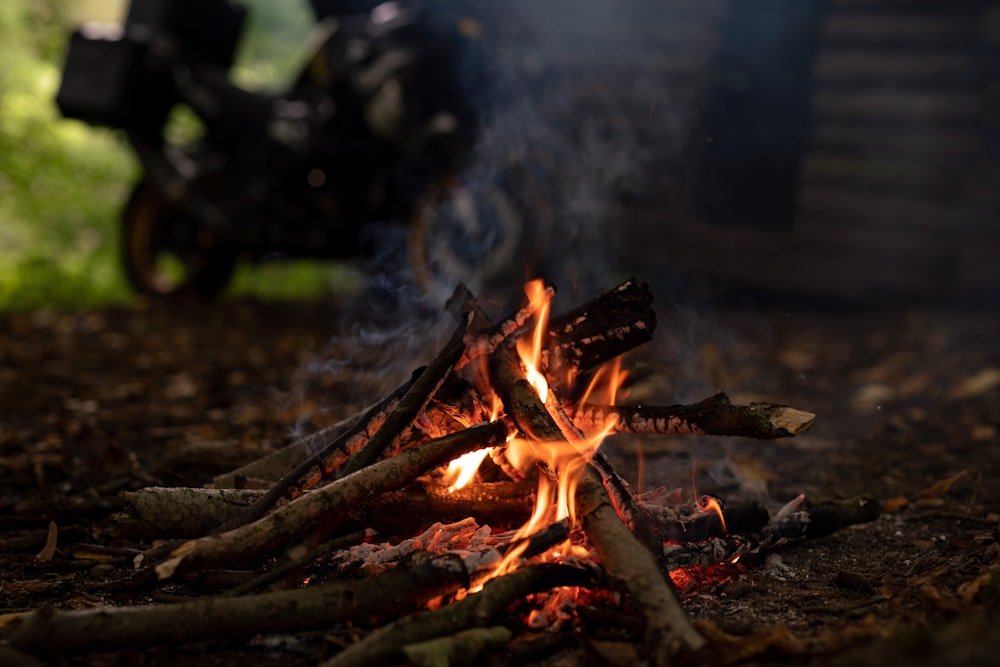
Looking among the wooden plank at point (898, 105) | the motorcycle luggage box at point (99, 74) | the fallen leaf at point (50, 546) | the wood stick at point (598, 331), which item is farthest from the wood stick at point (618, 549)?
the wooden plank at point (898, 105)

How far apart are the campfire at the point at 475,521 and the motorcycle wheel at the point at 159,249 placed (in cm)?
621

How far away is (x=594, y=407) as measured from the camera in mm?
2875

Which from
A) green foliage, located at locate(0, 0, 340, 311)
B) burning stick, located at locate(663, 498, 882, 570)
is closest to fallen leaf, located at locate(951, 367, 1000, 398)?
burning stick, located at locate(663, 498, 882, 570)

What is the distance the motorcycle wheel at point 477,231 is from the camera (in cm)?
708

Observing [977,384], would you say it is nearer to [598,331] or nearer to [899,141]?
[899,141]

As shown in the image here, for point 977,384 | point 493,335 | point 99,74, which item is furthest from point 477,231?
point 493,335

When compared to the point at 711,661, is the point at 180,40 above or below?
above

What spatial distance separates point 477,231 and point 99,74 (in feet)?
12.6

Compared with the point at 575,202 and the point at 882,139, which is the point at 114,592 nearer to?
the point at 575,202

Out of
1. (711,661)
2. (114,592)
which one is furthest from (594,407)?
(114,592)

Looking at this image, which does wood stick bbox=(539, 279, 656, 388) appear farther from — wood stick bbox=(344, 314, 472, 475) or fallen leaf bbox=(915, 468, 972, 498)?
fallen leaf bbox=(915, 468, 972, 498)

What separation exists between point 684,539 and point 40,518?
2.35m

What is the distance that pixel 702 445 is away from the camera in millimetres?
4445

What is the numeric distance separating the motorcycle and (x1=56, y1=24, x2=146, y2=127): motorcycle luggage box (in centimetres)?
1
